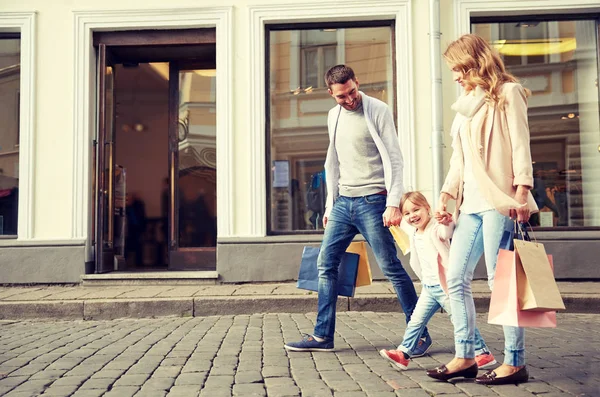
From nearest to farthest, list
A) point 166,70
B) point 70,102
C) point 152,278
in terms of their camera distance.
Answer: point 152,278 → point 70,102 → point 166,70

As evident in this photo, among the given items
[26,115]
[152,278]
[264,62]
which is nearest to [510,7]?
[264,62]

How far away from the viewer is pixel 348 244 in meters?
4.93

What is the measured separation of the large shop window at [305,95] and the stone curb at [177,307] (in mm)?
2006

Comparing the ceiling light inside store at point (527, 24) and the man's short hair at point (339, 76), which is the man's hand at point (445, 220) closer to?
the man's short hair at point (339, 76)

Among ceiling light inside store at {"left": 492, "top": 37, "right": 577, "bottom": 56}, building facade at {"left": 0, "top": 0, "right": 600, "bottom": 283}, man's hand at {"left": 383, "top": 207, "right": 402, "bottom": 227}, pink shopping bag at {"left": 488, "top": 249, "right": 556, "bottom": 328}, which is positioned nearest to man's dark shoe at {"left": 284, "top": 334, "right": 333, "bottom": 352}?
man's hand at {"left": 383, "top": 207, "right": 402, "bottom": 227}

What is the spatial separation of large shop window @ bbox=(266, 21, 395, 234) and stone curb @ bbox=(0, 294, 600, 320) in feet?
6.58

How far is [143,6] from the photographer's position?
9.09 m

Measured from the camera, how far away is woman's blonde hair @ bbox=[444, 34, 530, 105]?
3689 millimetres

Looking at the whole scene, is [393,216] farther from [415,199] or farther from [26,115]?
[26,115]

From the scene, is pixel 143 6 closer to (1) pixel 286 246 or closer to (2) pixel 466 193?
(1) pixel 286 246

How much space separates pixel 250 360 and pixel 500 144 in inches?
80.4

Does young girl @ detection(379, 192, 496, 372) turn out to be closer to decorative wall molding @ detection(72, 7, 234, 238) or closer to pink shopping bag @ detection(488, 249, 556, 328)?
pink shopping bag @ detection(488, 249, 556, 328)

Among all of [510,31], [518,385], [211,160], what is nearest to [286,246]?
[211,160]

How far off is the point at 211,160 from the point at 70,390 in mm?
6320
